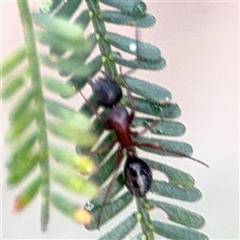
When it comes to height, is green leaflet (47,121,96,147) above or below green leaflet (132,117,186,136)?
above

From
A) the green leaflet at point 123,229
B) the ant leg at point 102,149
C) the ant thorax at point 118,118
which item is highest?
the ant thorax at point 118,118

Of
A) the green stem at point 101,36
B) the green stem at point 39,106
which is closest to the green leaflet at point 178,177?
the green stem at point 101,36

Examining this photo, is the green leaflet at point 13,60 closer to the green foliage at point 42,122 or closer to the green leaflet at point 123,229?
the green foliage at point 42,122

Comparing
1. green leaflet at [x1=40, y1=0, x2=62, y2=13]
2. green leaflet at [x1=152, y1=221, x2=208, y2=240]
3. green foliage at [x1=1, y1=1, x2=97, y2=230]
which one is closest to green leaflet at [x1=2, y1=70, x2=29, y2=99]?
green foliage at [x1=1, y1=1, x2=97, y2=230]

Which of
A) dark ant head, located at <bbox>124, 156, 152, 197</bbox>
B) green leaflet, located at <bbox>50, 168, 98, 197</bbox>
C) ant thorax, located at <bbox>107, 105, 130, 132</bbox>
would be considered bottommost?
dark ant head, located at <bbox>124, 156, 152, 197</bbox>

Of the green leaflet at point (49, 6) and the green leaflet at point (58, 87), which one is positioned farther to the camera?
the green leaflet at point (49, 6)

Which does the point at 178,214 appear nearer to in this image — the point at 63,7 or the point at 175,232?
the point at 175,232

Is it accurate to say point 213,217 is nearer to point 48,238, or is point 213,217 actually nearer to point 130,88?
point 48,238

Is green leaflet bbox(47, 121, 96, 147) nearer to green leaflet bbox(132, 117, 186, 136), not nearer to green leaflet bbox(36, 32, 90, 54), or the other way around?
green leaflet bbox(36, 32, 90, 54)
